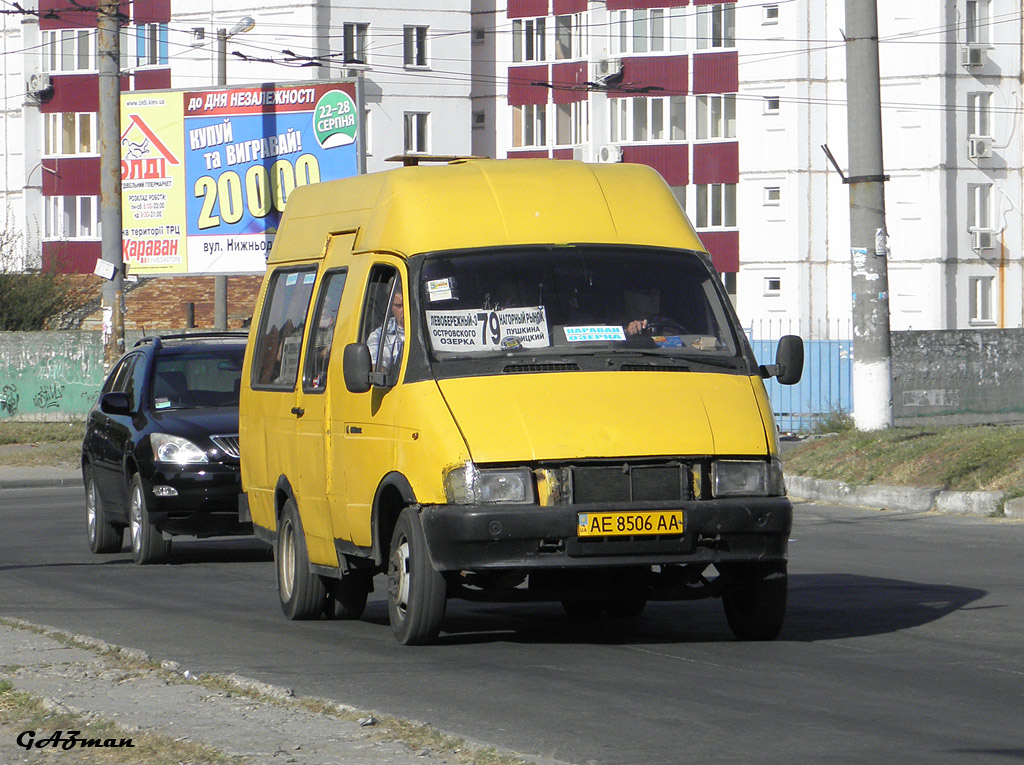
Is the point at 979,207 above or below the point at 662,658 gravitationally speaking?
above

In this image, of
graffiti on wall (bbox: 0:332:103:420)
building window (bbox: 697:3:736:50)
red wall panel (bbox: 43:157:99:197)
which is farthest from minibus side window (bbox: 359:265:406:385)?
red wall panel (bbox: 43:157:99:197)

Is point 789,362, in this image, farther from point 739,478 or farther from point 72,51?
point 72,51

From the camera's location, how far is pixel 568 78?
224ft

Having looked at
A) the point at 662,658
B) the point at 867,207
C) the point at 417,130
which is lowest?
the point at 662,658

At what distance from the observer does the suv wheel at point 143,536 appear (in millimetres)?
14469

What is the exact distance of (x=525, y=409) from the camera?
8625 millimetres

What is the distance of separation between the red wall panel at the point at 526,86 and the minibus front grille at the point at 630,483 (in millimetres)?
61269

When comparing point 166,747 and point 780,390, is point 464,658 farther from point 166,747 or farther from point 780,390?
point 780,390

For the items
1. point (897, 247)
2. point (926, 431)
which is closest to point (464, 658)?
point (926, 431)

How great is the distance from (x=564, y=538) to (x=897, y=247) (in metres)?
52.1

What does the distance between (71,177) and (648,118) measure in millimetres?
22352

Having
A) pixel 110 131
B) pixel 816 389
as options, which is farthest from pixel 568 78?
pixel 110 131

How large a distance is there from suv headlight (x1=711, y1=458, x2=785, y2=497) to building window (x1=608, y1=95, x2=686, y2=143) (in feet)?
185

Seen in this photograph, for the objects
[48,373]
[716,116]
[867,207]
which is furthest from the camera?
[716,116]
